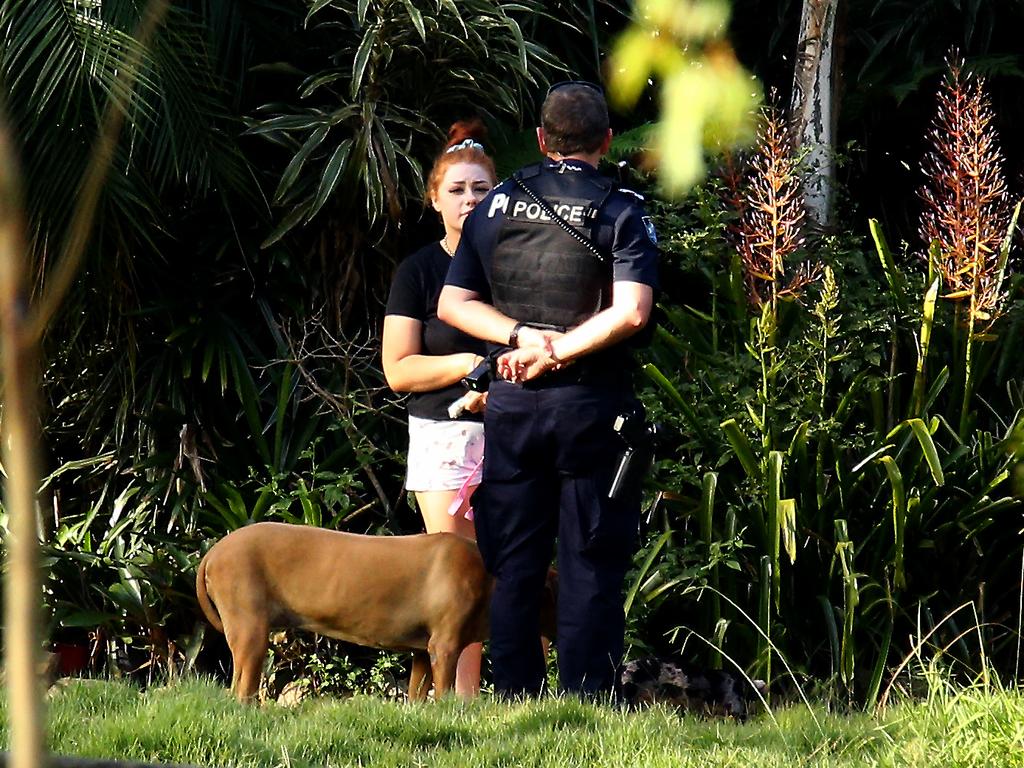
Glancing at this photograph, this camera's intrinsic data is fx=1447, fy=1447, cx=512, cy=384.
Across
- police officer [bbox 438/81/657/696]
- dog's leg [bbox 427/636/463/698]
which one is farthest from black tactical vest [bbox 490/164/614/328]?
dog's leg [bbox 427/636/463/698]

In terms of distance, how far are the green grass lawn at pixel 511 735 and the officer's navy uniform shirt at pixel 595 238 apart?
3.45 feet

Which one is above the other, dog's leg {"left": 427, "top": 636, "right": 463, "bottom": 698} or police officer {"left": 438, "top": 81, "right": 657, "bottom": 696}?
police officer {"left": 438, "top": 81, "right": 657, "bottom": 696}

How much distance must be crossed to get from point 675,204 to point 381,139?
1259mm

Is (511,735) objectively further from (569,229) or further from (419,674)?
(569,229)

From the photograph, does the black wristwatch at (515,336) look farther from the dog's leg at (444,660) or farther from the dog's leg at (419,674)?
the dog's leg at (419,674)

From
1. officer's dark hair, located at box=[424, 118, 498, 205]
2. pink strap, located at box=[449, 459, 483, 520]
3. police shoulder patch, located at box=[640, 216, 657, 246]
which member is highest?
officer's dark hair, located at box=[424, 118, 498, 205]

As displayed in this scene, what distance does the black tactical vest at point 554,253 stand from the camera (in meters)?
3.63

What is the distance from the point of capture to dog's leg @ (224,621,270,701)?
3889 millimetres

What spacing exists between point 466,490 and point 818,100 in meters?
2.81

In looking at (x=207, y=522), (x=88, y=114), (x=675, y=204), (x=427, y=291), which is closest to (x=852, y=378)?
(x=675, y=204)

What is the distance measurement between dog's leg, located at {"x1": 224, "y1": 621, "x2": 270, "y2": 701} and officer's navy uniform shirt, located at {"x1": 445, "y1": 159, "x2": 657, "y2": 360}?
1.08m

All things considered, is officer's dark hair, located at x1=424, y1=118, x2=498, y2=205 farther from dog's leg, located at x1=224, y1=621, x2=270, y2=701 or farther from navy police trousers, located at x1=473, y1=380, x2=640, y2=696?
dog's leg, located at x1=224, y1=621, x2=270, y2=701

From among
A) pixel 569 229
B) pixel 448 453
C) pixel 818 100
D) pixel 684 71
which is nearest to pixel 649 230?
pixel 569 229

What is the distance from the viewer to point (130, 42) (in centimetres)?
553
